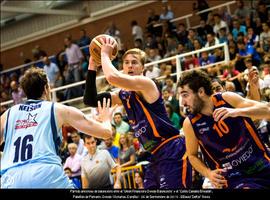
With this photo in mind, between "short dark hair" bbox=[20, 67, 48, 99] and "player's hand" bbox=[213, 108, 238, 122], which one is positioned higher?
"short dark hair" bbox=[20, 67, 48, 99]

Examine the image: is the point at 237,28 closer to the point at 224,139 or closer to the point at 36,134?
the point at 224,139

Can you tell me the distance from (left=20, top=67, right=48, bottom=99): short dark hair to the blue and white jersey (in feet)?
0.24

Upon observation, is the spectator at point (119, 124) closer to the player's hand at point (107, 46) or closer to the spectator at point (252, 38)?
the spectator at point (252, 38)

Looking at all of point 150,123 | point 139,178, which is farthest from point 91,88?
point 139,178

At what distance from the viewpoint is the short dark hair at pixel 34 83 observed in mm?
5477

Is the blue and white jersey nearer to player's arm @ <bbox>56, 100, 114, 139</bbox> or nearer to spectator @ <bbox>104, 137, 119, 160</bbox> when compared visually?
player's arm @ <bbox>56, 100, 114, 139</bbox>

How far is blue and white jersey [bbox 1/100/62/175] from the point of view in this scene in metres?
5.29

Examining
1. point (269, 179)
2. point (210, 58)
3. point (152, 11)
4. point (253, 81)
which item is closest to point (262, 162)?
point (269, 179)

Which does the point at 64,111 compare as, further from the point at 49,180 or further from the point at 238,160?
the point at 238,160

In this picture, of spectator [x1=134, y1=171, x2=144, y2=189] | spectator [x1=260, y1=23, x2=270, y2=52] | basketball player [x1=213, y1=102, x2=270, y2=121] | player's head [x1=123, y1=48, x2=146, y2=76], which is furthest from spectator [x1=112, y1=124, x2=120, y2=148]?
basketball player [x1=213, y1=102, x2=270, y2=121]

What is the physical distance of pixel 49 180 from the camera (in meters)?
5.24

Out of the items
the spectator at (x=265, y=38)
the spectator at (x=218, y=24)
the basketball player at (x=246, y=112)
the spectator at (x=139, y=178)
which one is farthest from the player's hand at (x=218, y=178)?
the spectator at (x=218, y=24)

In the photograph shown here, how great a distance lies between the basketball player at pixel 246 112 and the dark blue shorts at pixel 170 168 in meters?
1.39

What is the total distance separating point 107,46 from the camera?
6430 mm
